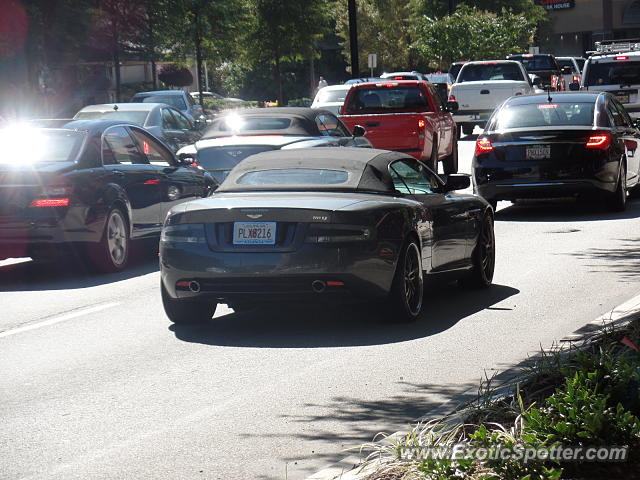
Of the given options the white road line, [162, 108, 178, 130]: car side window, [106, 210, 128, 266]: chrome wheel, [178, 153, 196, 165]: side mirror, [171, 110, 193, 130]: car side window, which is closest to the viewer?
the white road line

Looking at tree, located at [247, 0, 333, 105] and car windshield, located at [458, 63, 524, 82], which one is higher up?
tree, located at [247, 0, 333, 105]

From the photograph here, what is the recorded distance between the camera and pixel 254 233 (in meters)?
9.20

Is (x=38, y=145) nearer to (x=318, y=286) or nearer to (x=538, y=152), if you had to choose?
(x=318, y=286)

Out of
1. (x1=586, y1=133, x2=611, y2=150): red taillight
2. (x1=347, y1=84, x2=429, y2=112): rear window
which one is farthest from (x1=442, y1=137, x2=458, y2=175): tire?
(x1=586, y1=133, x2=611, y2=150): red taillight

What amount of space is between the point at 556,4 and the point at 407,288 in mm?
81616

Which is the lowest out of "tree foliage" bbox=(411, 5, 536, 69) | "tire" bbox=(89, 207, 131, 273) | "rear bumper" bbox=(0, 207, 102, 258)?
"tire" bbox=(89, 207, 131, 273)

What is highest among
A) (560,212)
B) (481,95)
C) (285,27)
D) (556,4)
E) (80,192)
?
(556,4)

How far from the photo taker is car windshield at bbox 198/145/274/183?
16328mm

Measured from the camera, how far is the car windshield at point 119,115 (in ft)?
78.4

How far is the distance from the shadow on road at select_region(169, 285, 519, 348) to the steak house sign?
79.6m

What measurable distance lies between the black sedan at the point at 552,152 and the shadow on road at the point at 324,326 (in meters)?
6.21

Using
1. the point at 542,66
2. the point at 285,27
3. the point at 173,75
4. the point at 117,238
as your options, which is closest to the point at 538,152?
the point at 117,238

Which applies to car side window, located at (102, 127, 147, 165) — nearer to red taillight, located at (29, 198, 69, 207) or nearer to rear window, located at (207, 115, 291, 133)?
red taillight, located at (29, 198, 69, 207)

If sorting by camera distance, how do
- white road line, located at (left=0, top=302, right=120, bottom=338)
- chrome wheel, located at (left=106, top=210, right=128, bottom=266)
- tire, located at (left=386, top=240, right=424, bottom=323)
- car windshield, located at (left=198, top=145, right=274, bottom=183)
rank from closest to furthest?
tire, located at (left=386, top=240, right=424, bottom=323) → white road line, located at (left=0, top=302, right=120, bottom=338) → chrome wheel, located at (left=106, top=210, right=128, bottom=266) → car windshield, located at (left=198, top=145, right=274, bottom=183)
